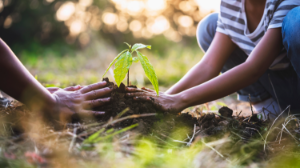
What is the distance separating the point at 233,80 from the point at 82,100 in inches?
39.8

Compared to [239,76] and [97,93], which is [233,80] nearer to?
[239,76]

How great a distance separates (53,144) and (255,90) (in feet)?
6.24

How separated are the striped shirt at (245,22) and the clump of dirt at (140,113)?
0.88m

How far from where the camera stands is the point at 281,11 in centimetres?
156

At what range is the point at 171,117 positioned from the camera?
1.40 metres

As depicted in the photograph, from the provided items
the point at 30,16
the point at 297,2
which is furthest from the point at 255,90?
the point at 30,16

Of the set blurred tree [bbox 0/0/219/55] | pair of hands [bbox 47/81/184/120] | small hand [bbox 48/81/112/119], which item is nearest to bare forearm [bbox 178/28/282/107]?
pair of hands [bbox 47/81/184/120]

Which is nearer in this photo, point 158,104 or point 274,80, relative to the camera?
point 158,104

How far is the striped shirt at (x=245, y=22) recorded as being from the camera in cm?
157

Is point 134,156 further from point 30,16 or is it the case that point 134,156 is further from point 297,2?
point 30,16

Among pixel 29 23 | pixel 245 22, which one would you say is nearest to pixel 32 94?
pixel 245 22

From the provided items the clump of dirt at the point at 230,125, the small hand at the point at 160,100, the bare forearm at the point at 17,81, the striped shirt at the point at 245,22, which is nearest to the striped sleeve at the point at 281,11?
the striped shirt at the point at 245,22

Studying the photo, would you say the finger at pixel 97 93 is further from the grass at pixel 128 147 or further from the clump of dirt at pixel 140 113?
the grass at pixel 128 147

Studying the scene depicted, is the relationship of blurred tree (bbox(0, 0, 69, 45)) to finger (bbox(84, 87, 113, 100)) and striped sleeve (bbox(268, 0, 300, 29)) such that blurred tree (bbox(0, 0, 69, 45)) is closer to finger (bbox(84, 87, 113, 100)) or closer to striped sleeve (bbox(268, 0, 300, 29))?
finger (bbox(84, 87, 113, 100))
